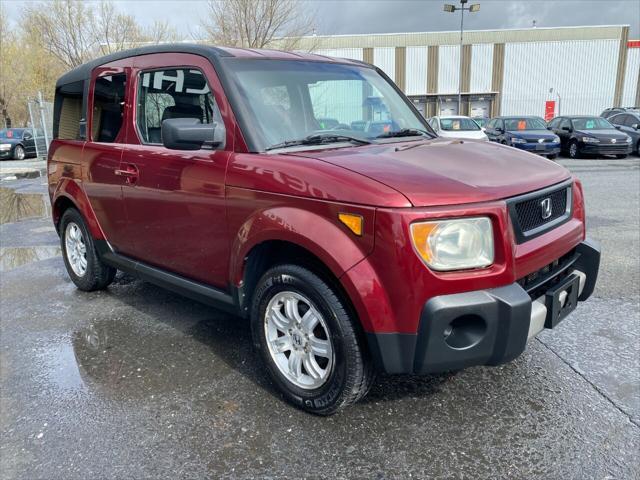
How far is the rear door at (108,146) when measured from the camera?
390 cm

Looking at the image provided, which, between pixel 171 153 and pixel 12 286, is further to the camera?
pixel 12 286

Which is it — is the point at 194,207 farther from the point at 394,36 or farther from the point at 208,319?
the point at 394,36

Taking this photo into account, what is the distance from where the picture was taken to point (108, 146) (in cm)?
401

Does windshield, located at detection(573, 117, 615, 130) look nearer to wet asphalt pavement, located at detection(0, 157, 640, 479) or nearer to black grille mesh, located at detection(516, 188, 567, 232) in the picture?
wet asphalt pavement, located at detection(0, 157, 640, 479)

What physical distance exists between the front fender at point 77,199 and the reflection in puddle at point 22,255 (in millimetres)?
1709

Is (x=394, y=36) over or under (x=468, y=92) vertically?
over

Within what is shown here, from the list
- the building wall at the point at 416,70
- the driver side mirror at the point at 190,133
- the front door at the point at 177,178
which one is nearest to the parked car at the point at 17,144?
the front door at the point at 177,178

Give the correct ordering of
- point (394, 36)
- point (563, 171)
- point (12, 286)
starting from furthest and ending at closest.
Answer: point (394, 36)
point (12, 286)
point (563, 171)

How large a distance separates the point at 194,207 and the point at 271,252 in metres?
0.64

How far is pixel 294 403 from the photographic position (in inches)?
113

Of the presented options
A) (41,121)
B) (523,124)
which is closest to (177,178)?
(523,124)

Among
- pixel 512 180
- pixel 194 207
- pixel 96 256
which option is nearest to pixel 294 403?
pixel 194 207

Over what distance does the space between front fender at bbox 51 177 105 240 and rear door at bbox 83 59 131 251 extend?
0.08 metres

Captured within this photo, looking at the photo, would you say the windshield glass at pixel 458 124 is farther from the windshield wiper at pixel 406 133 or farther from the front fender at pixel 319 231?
the front fender at pixel 319 231
